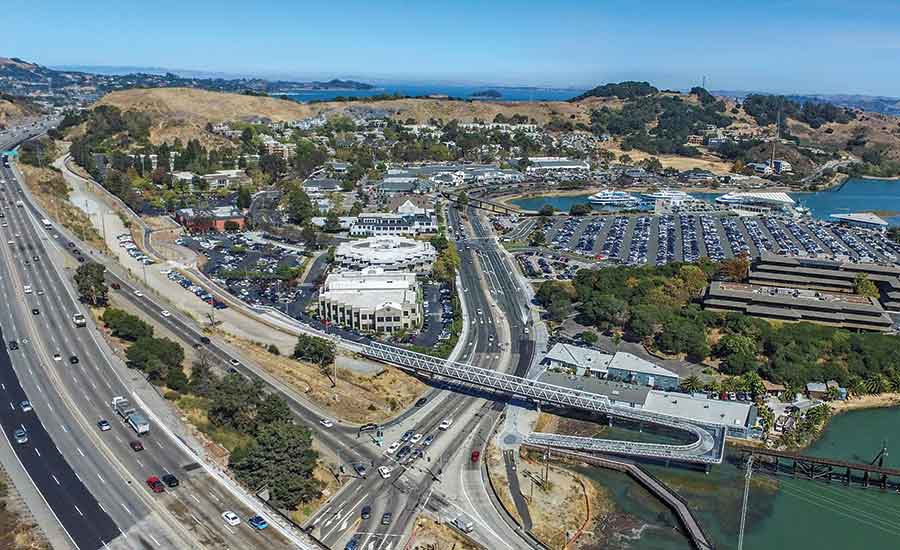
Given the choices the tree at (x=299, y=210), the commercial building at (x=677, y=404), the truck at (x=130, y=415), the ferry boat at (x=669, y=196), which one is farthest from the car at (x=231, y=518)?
the ferry boat at (x=669, y=196)

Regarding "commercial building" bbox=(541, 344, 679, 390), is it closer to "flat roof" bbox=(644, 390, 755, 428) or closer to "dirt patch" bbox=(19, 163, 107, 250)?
"flat roof" bbox=(644, 390, 755, 428)

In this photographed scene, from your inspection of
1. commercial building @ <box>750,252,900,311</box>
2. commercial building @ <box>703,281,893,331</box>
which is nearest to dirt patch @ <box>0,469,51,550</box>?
commercial building @ <box>703,281,893,331</box>

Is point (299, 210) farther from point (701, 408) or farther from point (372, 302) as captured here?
point (701, 408)

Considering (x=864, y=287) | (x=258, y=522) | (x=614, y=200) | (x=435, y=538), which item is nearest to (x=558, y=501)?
(x=435, y=538)

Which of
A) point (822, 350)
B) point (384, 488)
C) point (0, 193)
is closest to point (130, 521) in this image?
point (384, 488)

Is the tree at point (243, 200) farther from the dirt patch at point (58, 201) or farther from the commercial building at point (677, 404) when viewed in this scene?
the commercial building at point (677, 404)

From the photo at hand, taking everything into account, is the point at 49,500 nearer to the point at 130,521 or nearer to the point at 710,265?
the point at 130,521
